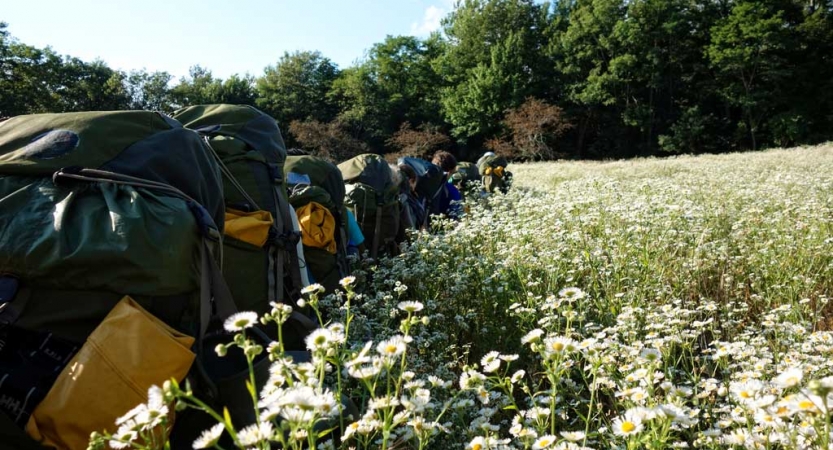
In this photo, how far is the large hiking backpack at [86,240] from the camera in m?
1.90

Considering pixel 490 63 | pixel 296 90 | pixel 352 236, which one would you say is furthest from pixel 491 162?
pixel 296 90

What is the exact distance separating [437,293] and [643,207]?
77.0 inches

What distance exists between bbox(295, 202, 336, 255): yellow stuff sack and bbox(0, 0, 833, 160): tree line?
34605mm

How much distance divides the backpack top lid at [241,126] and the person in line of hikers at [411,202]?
243 centimetres

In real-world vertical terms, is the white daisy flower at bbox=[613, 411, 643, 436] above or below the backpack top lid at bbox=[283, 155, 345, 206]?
below

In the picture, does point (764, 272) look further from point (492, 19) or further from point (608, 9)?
point (492, 19)

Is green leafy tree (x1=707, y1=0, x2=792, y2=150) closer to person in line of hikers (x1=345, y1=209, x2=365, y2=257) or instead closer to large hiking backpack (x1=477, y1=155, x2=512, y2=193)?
large hiking backpack (x1=477, y1=155, x2=512, y2=193)

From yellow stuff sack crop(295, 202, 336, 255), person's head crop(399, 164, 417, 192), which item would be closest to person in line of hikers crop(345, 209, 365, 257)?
yellow stuff sack crop(295, 202, 336, 255)

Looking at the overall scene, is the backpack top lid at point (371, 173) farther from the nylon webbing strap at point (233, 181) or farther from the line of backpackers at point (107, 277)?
the line of backpackers at point (107, 277)

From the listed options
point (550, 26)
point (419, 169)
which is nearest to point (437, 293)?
point (419, 169)

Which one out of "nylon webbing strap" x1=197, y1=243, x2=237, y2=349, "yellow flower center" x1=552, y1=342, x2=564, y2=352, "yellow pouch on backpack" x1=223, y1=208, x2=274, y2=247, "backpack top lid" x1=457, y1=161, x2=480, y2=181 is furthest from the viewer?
"backpack top lid" x1=457, y1=161, x2=480, y2=181

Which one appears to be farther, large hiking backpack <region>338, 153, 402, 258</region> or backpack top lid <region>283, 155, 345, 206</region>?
large hiking backpack <region>338, 153, 402, 258</region>

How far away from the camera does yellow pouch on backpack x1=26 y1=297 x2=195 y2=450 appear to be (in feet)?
5.57

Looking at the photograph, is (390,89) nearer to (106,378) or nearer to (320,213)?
(320,213)
